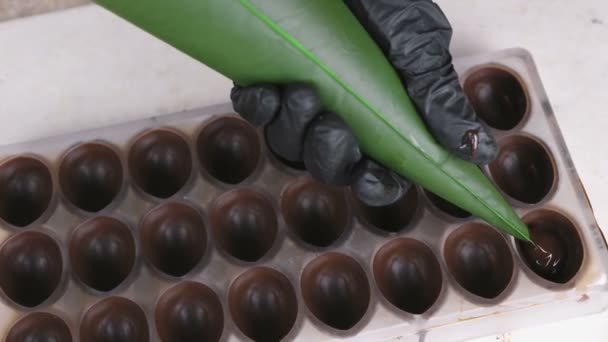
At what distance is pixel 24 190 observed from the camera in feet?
3.06

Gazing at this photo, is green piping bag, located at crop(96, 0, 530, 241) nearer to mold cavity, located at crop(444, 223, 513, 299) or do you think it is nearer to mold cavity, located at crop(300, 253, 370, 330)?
mold cavity, located at crop(444, 223, 513, 299)

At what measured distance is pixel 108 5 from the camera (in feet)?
1.80

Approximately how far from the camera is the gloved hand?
0.73 metres

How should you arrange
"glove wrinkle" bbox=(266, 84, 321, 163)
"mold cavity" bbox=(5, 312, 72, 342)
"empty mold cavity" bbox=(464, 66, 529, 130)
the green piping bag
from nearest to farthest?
the green piping bag < "glove wrinkle" bbox=(266, 84, 321, 163) < "mold cavity" bbox=(5, 312, 72, 342) < "empty mold cavity" bbox=(464, 66, 529, 130)

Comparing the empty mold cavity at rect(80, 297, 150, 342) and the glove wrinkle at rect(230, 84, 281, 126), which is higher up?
the glove wrinkle at rect(230, 84, 281, 126)

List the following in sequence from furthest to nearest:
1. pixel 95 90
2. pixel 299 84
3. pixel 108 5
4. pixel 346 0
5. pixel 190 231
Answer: pixel 95 90
pixel 190 231
pixel 346 0
pixel 299 84
pixel 108 5

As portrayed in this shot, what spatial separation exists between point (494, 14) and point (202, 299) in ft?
2.65

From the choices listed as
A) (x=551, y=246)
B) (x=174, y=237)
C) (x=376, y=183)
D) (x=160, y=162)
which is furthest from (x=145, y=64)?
(x=551, y=246)

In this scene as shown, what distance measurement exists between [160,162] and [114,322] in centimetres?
29

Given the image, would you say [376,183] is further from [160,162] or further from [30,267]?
[30,267]

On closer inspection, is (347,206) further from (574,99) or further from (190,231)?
(574,99)

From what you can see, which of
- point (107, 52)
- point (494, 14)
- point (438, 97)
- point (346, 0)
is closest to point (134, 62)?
point (107, 52)

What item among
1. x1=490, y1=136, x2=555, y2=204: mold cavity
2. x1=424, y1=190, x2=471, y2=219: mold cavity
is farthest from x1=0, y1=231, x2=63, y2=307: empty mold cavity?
x1=490, y1=136, x2=555, y2=204: mold cavity

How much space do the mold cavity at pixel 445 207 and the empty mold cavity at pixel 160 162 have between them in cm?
42
